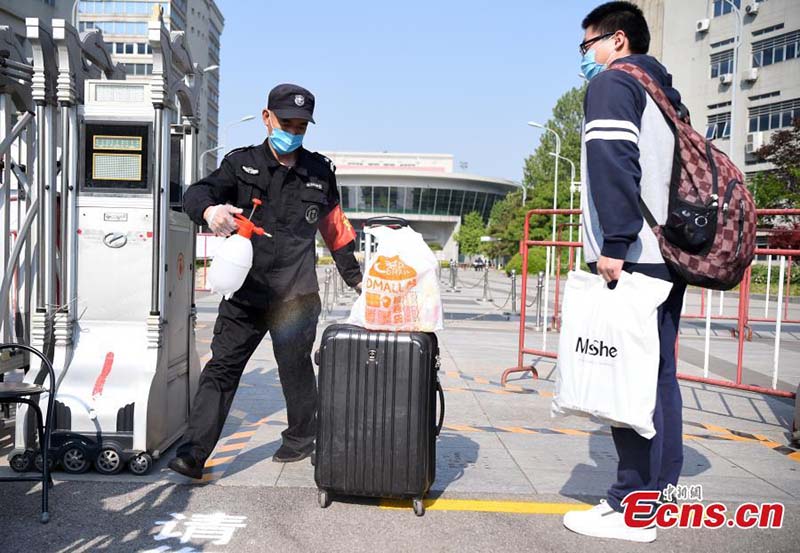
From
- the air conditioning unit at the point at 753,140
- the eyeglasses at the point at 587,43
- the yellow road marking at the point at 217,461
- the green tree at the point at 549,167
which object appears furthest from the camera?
the green tree at the point at 549,167

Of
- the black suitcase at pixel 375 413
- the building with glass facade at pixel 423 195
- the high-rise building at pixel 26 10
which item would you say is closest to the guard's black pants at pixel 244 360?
the black suitcase at pixel 375 413

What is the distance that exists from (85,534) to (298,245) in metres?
1.69

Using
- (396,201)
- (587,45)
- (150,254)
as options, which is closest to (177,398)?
(150,254)

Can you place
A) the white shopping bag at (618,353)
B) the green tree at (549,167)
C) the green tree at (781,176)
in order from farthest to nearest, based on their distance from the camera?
the green tree at (549,167), the green tree at (781,176), the white shopping bag at (618,353)

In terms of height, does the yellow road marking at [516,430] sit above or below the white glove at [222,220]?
below

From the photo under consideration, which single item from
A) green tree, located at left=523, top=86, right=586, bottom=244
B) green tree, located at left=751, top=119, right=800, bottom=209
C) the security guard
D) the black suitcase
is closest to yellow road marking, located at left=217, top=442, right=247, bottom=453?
the security guard

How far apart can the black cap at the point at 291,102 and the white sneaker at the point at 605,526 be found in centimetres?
235

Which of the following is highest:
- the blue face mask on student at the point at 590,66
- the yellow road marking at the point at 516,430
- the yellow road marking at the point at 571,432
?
the blue face mask on student at the point at 590,66

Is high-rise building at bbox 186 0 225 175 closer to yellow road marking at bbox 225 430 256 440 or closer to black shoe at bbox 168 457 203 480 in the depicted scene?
yellow road marking at bbox 225 430 256 440

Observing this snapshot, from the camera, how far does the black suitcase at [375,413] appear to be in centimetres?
328

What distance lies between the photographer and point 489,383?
7223 mm

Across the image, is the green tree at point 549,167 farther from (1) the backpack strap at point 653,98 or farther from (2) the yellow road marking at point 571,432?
(1) the backpack strap at point 653,98

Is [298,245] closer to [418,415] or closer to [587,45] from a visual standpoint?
[418,415]

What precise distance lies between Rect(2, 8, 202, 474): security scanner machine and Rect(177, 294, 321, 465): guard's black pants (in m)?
0.31
